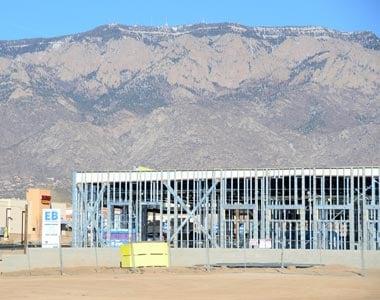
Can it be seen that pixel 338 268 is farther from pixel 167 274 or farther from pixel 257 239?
pixel 257 239

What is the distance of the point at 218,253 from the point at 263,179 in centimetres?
1424

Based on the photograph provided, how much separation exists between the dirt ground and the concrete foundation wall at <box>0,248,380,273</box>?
2.43 meters

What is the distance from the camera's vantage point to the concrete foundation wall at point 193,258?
5316cm

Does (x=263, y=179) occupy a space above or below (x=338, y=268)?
above

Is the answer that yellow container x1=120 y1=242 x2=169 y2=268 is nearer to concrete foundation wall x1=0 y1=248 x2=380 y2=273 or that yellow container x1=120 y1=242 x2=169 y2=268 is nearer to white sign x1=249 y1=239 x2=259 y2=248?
concrete foundation wall x1=0 y1=248 x2=380 y2=273

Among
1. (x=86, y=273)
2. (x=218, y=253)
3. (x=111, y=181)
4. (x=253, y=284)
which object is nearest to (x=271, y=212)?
(x=111, y=181)

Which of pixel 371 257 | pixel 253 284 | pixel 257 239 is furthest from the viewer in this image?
pixel 257 239

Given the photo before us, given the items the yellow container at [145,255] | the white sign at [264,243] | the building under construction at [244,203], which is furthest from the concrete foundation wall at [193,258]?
the building under construction at [244,203]

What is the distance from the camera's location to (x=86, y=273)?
50.3 metres

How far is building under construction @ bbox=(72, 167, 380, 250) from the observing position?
65.9 m

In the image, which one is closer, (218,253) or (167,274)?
(167,274)

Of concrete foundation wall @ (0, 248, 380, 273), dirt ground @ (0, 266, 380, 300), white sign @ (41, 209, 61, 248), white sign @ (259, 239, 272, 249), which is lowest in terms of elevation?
dirt ground @ (0, 266, 380, 300)

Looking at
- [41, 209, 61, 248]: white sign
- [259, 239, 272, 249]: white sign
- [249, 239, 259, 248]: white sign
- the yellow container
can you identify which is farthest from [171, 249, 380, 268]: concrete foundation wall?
[41, 209, 61, 248]: white sign

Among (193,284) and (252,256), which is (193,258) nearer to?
(252,256)
